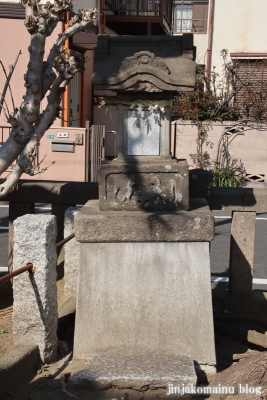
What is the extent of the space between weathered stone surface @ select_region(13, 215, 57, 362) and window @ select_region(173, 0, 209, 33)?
24.9m

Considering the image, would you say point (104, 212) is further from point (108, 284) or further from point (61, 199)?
point (61, 199)

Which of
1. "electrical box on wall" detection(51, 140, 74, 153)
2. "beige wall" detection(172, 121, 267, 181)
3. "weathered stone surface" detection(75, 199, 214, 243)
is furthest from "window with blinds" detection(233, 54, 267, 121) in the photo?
"weathered stone surface" detection(75, 199, 214, 243)

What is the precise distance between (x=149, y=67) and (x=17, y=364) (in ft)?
7.92

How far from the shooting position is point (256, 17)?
18719 millimetres

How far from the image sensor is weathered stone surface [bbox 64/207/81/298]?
5812mm

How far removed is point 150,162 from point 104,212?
56 centimetres

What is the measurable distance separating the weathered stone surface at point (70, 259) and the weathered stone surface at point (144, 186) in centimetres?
105

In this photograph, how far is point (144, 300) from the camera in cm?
466

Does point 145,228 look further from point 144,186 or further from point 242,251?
point 242,251

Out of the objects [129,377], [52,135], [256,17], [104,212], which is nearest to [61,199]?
[104,212]

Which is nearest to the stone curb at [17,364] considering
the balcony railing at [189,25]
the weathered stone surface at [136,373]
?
the weathered stone surface at [136,373]

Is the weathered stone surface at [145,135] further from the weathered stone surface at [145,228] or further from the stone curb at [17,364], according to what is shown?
the stone curb at [17,364]

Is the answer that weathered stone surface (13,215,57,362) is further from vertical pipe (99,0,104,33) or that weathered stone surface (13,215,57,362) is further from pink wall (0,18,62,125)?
vertical pipe (99,0,104,33)

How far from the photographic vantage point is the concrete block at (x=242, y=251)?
5574 millimetres
